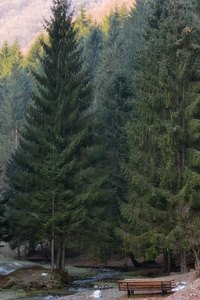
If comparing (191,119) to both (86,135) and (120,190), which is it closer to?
(86,135)

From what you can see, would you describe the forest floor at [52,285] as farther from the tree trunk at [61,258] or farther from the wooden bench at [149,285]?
the tree trunk at [61,258]

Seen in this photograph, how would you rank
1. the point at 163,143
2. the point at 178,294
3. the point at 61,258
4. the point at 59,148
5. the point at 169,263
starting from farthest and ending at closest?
the point at 59,148 < the point at 169,263 < the point at 61,258 < the point at 163,143 < the point at 178,294

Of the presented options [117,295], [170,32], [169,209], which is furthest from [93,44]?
[117,295]

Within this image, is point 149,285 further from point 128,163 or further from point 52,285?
point 128,163

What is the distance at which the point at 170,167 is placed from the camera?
19453 mm

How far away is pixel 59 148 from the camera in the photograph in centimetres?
2364

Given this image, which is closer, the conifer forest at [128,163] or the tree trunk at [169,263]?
the conifer forest at [128,163]

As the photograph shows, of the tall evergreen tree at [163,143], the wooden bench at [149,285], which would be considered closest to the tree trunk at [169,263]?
the tall evergreen tree at [163,143]

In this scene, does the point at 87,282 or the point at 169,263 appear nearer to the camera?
the point at 87,282

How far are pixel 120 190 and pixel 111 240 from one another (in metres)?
6.20

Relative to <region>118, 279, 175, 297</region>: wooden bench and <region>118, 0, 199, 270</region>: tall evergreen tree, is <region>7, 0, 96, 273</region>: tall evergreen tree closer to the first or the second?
<region>118, 0, 199, 270</region>: tall evergreen tree

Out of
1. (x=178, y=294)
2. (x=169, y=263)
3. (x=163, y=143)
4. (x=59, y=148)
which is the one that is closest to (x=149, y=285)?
(x=178, y=294)

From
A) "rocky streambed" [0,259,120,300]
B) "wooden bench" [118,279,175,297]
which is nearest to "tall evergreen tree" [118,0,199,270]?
"rocky streambed" [0,259,120,300]

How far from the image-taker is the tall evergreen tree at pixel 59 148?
21.3 m
